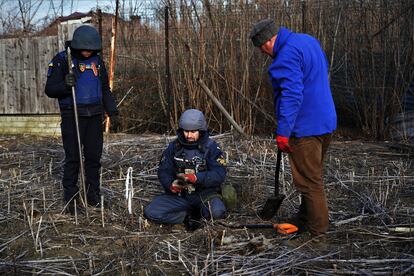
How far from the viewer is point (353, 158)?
727 cm

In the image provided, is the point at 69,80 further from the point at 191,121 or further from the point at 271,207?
the point at 271,207

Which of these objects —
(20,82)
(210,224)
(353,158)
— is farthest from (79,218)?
(20,82)

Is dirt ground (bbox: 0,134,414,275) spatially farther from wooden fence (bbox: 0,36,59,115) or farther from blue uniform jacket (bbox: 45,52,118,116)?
wooden fence (bbox: 0,36,59,115)

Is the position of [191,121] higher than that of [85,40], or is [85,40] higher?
[85,40]

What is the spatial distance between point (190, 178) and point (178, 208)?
330 millimetres

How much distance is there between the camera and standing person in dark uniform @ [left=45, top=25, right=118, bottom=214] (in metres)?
4.97

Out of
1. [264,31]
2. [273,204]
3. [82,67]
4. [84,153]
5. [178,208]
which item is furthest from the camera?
[84,153]

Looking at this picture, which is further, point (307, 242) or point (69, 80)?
point (69, 80)

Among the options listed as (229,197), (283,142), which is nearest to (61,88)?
(229,197)

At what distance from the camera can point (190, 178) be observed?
473cm

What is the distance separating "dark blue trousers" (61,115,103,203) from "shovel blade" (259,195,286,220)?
1.69 meters

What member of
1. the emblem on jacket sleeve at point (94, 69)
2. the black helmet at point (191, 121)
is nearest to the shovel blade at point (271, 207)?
the black helmet at point (191, 121)

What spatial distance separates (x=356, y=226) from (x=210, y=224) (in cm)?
124

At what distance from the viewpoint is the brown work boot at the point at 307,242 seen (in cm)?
401
